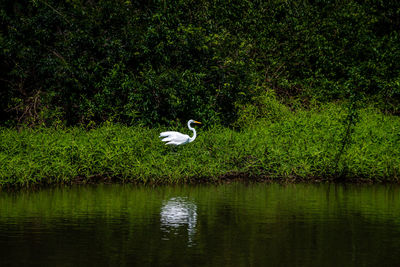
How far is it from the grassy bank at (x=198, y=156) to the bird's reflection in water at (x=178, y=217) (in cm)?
233

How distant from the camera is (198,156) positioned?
1389 cm

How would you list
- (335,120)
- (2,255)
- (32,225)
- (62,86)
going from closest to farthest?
(2,255) → (32,225) → (335,120) → (62,86)

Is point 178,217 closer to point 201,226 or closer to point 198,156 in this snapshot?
point 201,226

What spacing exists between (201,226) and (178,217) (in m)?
0.72

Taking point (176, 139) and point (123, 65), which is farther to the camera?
point (123, 65)

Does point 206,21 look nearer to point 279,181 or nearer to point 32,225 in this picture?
point 279,181

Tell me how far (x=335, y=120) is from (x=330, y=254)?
31.5 feet

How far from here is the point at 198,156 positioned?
45.6ft

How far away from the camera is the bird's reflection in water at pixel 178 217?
8.46 m

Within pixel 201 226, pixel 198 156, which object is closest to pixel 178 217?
pixel 201 226

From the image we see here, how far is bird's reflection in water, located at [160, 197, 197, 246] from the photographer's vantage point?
846cm

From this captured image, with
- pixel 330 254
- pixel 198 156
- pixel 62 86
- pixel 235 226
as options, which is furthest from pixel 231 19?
pixel 330 254

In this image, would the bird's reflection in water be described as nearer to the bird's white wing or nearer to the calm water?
the calm water

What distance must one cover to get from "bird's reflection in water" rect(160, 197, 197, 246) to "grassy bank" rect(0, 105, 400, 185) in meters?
2.33
